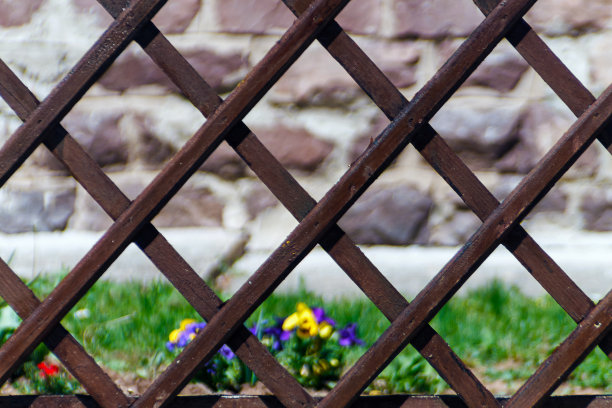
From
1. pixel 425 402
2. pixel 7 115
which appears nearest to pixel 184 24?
pixel 7 115

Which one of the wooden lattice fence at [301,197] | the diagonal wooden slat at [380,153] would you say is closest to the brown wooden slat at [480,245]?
the wooden lattice fence at [301,197]

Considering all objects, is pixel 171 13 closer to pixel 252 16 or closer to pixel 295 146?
pixel 252 16

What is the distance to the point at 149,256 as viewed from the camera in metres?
1.25

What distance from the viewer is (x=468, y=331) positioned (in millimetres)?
1934

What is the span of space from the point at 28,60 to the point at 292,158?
98 centimetres

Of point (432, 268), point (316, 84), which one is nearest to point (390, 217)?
point (432, 268)

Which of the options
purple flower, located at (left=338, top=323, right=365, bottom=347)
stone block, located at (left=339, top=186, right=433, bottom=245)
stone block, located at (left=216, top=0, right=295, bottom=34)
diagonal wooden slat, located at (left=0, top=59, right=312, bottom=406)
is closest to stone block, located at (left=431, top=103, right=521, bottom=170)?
stone block, located at (left=339, top=186, right=433, bottom=245)

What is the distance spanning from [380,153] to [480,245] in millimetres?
255

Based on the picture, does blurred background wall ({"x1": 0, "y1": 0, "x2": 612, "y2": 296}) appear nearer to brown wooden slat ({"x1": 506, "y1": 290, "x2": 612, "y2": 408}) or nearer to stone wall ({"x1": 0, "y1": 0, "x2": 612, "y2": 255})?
stone wall ({"x1": 0, "y1": 0, "x2": 612, "y2": 255})

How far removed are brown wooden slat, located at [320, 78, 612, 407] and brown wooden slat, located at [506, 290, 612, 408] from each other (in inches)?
9.2

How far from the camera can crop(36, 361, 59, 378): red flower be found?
161cm

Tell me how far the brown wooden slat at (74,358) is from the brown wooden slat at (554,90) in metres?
0.83

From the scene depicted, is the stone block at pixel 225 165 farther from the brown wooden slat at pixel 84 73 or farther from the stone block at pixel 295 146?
the brown wooden slat at pixel 84 73

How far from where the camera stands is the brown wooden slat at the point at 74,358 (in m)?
1.25
